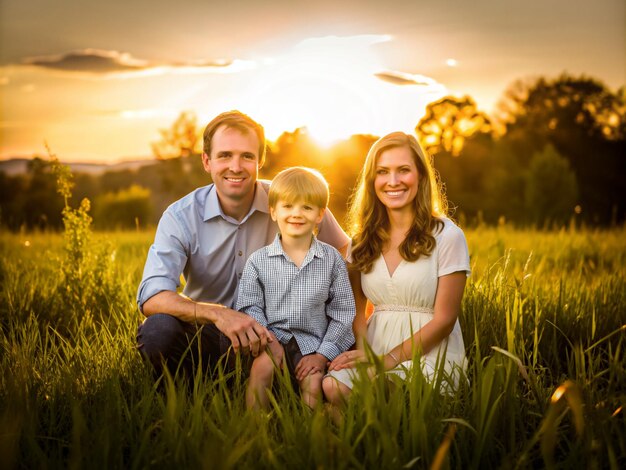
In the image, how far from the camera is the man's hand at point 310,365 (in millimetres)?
3158

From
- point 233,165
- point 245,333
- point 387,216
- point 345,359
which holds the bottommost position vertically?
point 345,359

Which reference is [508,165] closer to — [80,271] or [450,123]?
[450,123]

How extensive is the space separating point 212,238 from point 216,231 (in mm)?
53

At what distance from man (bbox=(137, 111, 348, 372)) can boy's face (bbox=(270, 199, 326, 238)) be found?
0.61 m

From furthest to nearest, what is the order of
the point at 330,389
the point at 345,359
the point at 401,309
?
the point at 401,309
the point at 345,359
the point at 330,389

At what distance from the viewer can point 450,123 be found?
31500 mm

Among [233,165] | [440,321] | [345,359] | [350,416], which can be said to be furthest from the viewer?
[233,165]

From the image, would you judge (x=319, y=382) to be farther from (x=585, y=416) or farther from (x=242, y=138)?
(x=242, y=138)

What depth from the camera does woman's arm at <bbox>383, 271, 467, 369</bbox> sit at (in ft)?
10.4

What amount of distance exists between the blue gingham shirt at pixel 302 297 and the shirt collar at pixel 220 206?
0.61 metres

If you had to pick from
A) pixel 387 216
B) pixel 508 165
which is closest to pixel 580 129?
pixel 508 165

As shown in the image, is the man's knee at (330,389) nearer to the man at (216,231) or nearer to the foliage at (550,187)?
the man at (216,231)

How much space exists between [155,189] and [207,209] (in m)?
30.1

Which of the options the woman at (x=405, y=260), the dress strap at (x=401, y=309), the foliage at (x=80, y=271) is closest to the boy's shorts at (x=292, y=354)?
the woman at (x=405, y=260)
